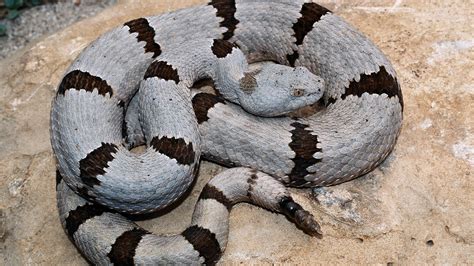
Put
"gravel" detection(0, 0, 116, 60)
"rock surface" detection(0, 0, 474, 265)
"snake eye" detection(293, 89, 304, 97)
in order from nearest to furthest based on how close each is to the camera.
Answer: "rock surface" detection(0, 0, 474, 265) < "snake eye" detection(293, 89, 304, 97) < "gravel" detection(0, 0, 116, 60)

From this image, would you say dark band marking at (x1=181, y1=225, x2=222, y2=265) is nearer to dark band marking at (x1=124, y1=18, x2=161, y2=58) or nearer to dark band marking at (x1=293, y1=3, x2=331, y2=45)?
dark band marking at (x1=124, y1=18, x2=161, y2=58)

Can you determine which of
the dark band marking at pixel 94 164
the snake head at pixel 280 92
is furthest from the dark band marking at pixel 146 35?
the dark band marking at pixel 94 164

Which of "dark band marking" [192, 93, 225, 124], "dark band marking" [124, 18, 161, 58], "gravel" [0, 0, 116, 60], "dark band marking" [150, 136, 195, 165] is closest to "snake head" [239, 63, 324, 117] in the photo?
"dark band marking" [192, 93, 225, 124]

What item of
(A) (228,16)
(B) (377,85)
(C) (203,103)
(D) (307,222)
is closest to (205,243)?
(D) (307,222)

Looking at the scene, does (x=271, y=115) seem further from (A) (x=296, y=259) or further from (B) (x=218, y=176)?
(A) (x=296, y=259)

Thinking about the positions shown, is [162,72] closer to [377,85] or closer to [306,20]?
[306,20]

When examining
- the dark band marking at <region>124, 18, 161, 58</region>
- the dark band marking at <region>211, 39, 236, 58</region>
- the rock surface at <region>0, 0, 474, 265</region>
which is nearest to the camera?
the rock surface at <region>0, 0, 474, 265</region>

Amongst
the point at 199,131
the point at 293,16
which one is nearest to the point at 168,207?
the point at 199,131

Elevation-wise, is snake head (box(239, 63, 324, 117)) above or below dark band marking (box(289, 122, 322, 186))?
above
